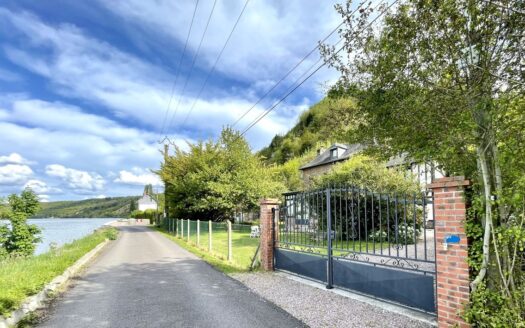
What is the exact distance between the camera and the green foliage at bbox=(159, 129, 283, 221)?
2702 cm

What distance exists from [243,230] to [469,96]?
38.0 ft

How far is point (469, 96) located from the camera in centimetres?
454

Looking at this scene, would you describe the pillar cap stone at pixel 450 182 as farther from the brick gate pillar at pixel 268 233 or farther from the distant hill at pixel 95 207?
the distant hill at pixel 95 207

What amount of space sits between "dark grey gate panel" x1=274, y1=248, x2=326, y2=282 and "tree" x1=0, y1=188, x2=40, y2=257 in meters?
12.7

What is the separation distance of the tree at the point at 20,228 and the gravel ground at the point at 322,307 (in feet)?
44.4

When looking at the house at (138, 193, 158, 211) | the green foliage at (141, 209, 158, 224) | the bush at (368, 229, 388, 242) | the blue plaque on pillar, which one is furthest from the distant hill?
the blue plaque on pillar

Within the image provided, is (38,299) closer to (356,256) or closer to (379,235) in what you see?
(356,256)

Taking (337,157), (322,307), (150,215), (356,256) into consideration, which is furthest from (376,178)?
(150,215)

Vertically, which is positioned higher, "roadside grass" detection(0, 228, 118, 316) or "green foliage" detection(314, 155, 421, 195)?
"green foliage" detection(314, 155, 421, 195)

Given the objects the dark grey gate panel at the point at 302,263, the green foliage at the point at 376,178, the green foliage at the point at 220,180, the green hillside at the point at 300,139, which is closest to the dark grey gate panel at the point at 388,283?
the dark grey gate panel at the point at 302,263

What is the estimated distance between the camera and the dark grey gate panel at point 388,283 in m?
5.52

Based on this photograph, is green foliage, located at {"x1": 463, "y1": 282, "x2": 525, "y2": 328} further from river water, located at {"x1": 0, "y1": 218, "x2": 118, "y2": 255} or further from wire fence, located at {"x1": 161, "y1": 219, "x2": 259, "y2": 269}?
river water, located at {"x1": 0, "y1": 218, "x2": 118, "y2": 255}

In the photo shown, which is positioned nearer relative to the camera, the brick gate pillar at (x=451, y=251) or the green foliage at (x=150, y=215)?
the brick gate pillar at (x=451, y=251)

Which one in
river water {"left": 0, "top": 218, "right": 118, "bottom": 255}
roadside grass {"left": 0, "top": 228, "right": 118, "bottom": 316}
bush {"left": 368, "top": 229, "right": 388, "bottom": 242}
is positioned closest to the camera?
roadside grass {"left": 0, "top": 228, "right": 118, "bottom": 316}
